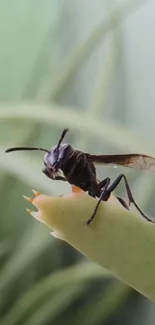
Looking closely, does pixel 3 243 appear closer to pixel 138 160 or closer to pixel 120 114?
pixel 120 114

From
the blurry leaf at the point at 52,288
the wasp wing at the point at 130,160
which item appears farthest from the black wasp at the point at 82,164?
the blurry leaf at the point at 52,288

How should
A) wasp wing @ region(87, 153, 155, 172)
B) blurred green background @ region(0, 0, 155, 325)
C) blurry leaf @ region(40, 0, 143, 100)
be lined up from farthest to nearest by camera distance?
blurry leaf @ region(40, 0, 143, 100), blurred green background @ region(0, 0, 155, 325), wasp wing @ region(87, 153, 155, 172)

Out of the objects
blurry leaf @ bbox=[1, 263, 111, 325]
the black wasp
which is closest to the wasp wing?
the black wasp

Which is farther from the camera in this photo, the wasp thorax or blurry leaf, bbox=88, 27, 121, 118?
blurry leaf, bbox=88, 27, 121, 118

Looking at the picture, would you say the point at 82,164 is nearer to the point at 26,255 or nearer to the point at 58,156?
the point at 58,156

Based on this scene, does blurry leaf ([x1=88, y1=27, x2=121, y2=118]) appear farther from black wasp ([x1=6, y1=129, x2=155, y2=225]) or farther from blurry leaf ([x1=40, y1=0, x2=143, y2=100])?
black wasp ([x1=6, y1=129, x2=155, y2=225])

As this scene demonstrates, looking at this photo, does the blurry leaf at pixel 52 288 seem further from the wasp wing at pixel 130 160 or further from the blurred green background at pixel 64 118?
the wasp wing at pixel 130 160

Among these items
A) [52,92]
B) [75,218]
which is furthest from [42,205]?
[52,92]
